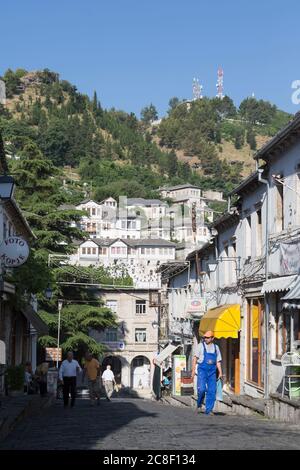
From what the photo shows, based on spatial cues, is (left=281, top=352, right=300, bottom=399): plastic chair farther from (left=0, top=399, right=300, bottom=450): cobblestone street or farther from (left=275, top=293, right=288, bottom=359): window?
(left=0, top=399, right=300, bottom=450): cobblestone street

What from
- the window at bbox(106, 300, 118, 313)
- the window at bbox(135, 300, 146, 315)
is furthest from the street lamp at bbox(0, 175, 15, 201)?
the window at bbox(135, 300, 146, 315)

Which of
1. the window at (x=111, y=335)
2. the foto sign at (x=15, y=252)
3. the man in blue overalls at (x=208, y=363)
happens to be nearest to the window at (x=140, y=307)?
the window at (x=111, y=335)

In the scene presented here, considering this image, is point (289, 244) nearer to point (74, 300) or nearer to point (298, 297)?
point (298, 297)

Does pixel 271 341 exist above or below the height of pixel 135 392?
above

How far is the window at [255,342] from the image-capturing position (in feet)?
79.1

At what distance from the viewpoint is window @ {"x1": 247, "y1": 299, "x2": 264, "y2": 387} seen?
949 inches

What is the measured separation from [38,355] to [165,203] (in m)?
143

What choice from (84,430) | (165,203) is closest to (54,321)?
(84,430)

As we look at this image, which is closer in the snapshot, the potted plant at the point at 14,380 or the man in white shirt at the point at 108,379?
the potted plant at the point at 14,380

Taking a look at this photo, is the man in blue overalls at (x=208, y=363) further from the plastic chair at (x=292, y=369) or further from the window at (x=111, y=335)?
the window at (x=111, y=335)

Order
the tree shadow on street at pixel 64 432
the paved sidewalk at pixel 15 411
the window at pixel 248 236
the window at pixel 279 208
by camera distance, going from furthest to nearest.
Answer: the window at pixel 248 236 → the window at pixel 279 208 → the paved sidewalk at pixel 15 411 → the tree shadow on street at pixel 64 432

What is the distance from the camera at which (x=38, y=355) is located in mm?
48844

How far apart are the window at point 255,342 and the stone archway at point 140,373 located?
45.5 m

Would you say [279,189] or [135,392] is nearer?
[279,189]
